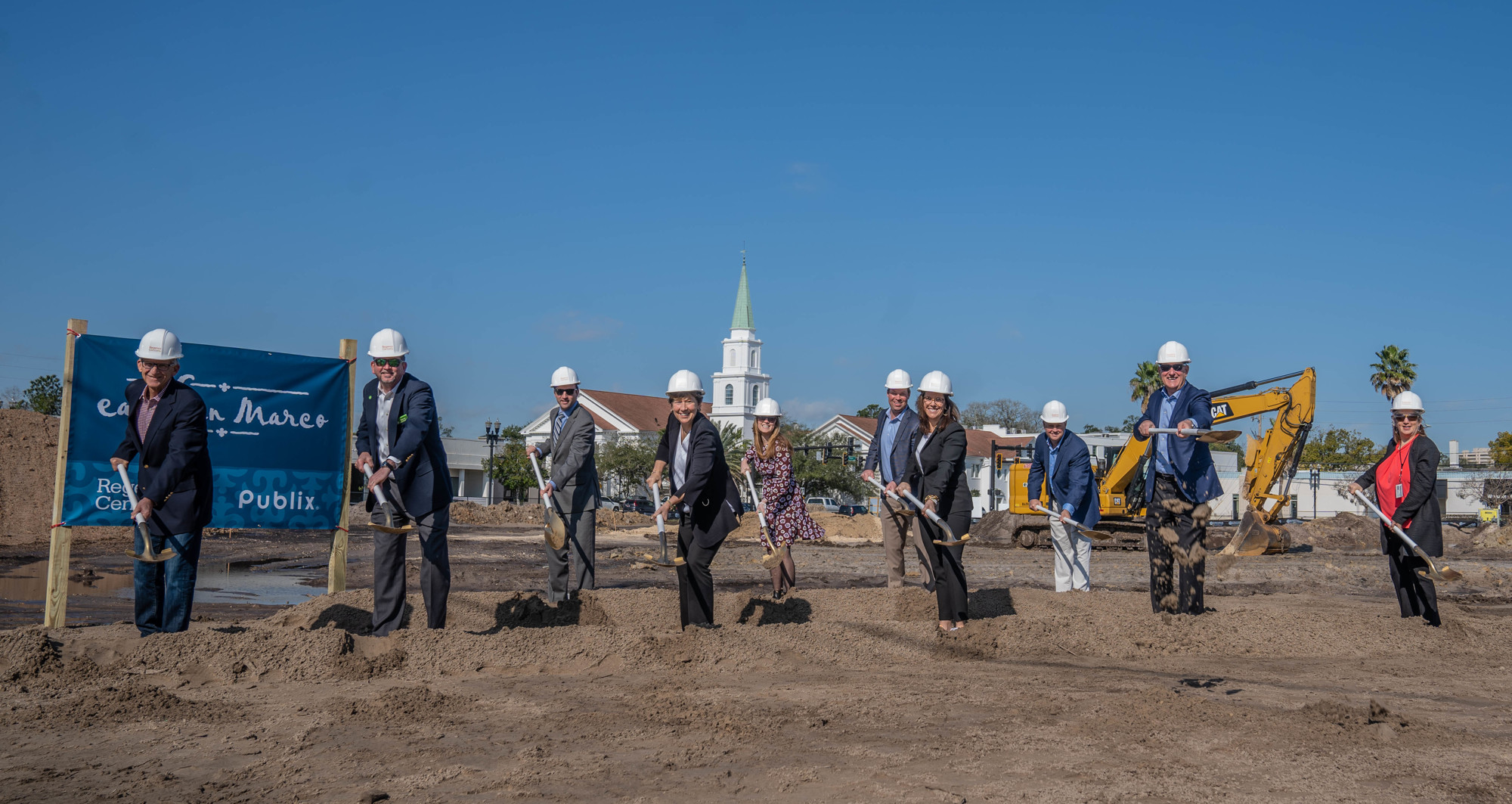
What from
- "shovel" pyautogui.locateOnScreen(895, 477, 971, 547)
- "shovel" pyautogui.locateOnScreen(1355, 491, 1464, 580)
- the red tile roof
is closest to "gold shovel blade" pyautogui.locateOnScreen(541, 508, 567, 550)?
"shovel" pyautogui.locateOnScreen(895, 477, 971, 547)

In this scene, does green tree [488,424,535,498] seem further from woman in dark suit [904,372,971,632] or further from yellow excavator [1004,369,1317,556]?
woman in dark suit [904,372,971,632]

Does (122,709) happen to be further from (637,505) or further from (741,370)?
(741,370)

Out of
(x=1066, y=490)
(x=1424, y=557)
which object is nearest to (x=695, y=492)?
(x=1066, y=490)

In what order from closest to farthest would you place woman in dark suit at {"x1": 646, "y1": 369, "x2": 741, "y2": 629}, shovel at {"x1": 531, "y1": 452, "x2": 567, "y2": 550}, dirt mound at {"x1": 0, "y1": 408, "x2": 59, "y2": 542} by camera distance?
woman in dark suit at {"x1": 646, "y1": 369, "x2": 741, "y2": 629}, shovel at {"x1": 531, "y1": 452, "x2": 567, "y2": 550}, dirt mound at {"x1": 0, "y1": 408, "x2": 59, "y2": 542}

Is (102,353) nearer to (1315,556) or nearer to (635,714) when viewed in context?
(635,714)

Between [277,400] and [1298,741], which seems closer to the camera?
[1298,741]

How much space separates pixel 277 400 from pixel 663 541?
3.13 metres

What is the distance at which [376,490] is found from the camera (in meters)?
6.44

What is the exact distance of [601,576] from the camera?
51.4 ft

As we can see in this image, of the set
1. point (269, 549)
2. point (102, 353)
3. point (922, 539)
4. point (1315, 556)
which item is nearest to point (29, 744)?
point (102, 353)

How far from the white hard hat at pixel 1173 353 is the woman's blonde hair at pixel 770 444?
9.70 ft

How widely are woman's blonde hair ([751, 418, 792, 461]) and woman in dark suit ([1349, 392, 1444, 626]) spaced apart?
443 cm

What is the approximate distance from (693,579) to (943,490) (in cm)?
179

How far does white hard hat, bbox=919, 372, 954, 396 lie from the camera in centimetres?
772
